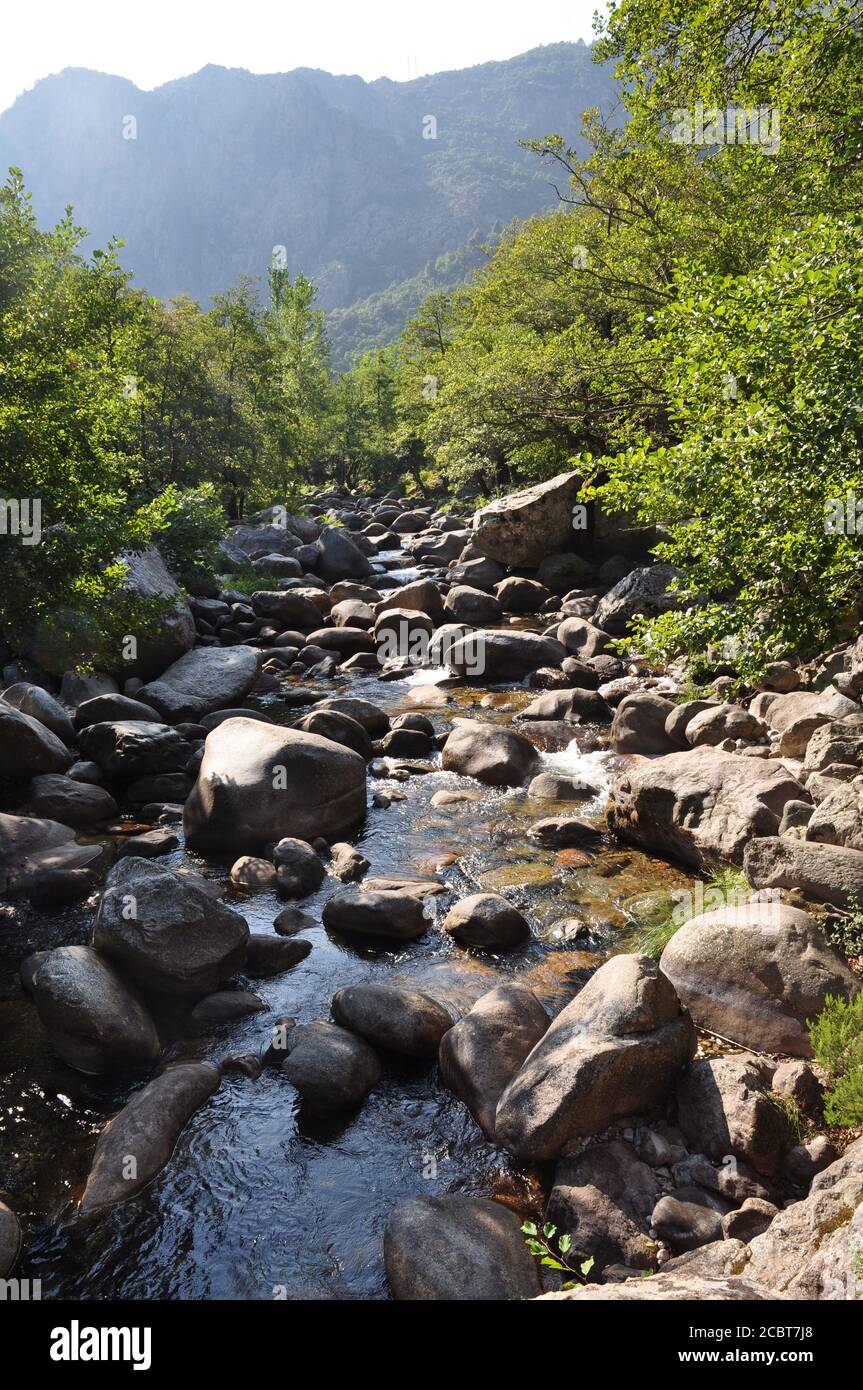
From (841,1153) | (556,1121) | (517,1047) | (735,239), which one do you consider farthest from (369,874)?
(735,239)

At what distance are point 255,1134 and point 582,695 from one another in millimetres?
10618

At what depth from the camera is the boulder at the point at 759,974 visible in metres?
6.28

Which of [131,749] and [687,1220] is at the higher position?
[131,749]

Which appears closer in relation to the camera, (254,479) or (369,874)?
(369,874)

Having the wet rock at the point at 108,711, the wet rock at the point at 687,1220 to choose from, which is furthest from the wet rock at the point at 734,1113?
the wet rock at the point at 108,711

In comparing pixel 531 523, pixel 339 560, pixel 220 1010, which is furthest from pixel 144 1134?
pixel 339 560

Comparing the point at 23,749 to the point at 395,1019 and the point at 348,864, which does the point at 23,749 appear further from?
the point at 395,1019

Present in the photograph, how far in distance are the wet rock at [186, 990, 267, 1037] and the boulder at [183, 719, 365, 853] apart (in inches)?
128

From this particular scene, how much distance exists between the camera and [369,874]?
407 inches

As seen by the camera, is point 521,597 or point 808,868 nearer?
point 808,868

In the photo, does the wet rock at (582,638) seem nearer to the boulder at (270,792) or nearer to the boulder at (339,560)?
the boulder at (270,792)

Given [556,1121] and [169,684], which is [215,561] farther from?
[556,1121]

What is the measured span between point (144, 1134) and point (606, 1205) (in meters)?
3.24

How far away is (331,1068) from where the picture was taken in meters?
6.51
